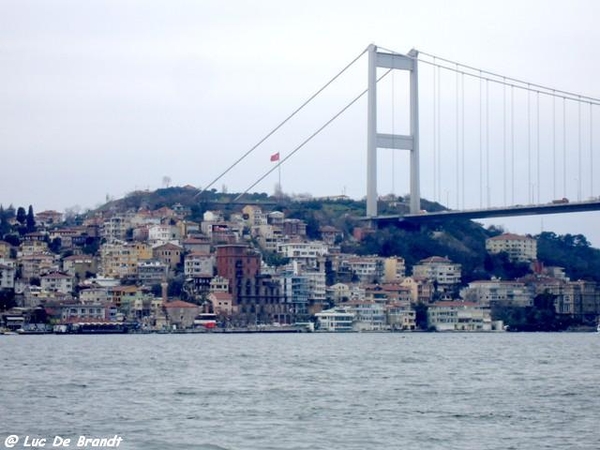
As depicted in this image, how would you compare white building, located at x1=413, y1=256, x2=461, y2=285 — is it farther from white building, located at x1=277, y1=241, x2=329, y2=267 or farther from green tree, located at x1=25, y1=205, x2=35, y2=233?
green tree, located at x1=25, y1=205, x2=35, y2=233

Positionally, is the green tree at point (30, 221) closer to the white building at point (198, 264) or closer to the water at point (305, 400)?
the white building at point (198, 264)

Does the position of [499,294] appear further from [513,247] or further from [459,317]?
[513,247]

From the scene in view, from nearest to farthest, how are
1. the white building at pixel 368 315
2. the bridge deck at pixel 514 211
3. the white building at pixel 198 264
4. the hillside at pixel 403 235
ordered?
the bridge deck at pixel 514 211
the white building at pixel 368 315
the white building at pixel 198 264
the hillside at pixel 403 235

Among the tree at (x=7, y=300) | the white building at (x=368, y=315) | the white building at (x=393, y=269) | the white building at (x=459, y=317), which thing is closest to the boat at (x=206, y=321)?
the white building at (x=368, y=315)

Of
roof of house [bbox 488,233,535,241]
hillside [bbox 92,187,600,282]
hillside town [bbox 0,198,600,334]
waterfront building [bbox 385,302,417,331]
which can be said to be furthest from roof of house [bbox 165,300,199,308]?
roof of house [bbox 488,233,535,241]

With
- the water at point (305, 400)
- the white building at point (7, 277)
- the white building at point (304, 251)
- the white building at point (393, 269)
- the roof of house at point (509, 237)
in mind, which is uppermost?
the roof of house at point (509, 237)

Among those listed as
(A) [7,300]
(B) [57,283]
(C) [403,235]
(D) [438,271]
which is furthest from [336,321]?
(C) [403,235]

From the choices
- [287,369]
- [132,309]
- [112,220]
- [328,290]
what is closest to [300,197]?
[112,220]

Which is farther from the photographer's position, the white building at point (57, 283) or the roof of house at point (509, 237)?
the roof of house at point (509, 237)
